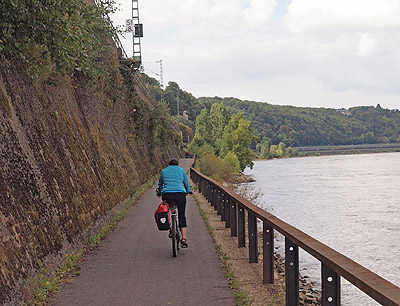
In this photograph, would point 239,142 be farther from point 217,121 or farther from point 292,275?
point 292,275

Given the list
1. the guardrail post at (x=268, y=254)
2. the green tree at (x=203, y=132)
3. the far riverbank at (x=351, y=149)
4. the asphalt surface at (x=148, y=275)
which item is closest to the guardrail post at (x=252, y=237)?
the asphalt surface at (x=148, y=275)

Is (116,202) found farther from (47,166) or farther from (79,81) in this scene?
(47,166)

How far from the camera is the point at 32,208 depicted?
755cm

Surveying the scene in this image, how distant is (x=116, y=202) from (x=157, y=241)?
517 centimetres

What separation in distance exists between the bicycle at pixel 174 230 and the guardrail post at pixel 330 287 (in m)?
4.98

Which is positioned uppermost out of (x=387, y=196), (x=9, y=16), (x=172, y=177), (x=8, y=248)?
(x=9, y=16)

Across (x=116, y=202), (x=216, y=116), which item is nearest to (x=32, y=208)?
(x=116, y=202)

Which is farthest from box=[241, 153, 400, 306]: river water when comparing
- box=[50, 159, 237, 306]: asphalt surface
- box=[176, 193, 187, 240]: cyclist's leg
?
box=[176, 193, 187, 240]: cyclist's leg

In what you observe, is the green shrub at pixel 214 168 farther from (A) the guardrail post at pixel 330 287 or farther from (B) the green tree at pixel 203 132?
(A) the guardrail post at pixel 330 287

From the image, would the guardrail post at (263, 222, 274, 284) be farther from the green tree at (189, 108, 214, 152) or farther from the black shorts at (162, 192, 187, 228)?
the green tree at (189, 108, 214, 152)

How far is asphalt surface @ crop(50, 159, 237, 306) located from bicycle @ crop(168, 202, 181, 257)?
21cm

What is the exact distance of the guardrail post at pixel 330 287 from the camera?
174 inches

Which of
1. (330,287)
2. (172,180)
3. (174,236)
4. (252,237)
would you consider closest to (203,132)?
(172,180)

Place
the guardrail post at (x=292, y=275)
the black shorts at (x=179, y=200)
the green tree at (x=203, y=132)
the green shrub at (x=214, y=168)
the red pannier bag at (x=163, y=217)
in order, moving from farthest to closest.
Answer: the green tree at (x=203, y=132), the green shrub at (x=214, y=168), the black shorts at (x=179, y=200), the red pannier bag at (x=163, y=217), the guardrail post at (x=292, y=275)
